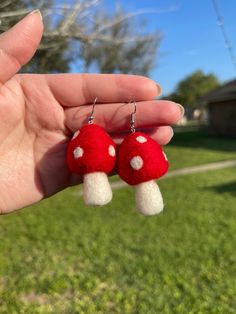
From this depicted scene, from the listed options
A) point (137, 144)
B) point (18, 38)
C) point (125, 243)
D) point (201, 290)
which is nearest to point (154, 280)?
point (201, 290)

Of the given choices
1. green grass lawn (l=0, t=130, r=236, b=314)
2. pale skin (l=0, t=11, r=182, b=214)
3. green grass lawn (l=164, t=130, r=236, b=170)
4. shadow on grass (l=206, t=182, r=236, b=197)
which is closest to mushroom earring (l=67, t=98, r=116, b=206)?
pale skin (l=0, t=11, r=182, b=214)

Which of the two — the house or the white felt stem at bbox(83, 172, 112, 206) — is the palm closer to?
the white felt stem at bbox(83, 172, 112, 206)

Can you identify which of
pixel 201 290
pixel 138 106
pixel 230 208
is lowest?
pixel 230 208

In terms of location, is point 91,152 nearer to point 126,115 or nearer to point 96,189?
point 96,189

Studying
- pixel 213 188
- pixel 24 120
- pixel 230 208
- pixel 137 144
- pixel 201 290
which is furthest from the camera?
pixel 213 188

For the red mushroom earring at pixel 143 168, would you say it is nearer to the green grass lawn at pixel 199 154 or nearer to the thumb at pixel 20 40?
the thumb at pixel 20 40

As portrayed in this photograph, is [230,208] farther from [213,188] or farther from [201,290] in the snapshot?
[201,290]

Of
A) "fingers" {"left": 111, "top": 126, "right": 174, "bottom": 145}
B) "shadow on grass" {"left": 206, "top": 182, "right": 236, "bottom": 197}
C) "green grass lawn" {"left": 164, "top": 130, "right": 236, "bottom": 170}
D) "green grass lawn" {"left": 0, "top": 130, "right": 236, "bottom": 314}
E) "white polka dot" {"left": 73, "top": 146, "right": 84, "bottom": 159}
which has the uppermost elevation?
"white polka dot" {"left": 73, "top": 146, "right": 84, "bottom": 159}
